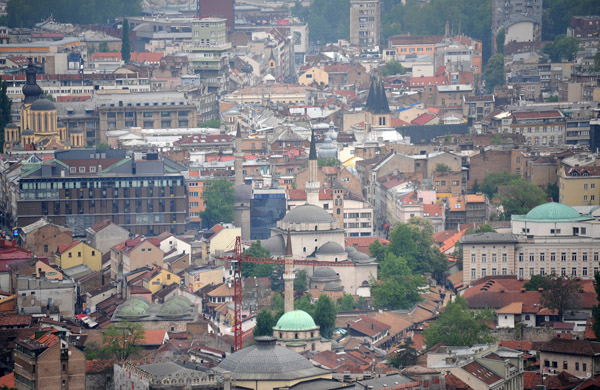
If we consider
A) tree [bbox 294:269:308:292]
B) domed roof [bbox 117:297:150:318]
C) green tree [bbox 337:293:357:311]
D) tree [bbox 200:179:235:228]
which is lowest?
green tree [bbox 337:293:357:311]

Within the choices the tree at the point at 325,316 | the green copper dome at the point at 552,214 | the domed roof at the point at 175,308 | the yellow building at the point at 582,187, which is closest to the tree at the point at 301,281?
the domed roof at the point at 175,308

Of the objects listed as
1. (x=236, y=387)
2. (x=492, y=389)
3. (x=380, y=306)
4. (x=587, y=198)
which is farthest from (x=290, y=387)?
(x=587, y=198)

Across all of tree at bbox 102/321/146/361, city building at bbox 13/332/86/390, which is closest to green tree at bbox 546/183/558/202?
tree at bbox 102/321/146/361

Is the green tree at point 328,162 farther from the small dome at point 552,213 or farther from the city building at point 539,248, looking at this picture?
the city building at point 539,248

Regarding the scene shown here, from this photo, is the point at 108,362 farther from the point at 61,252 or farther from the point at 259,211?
the point at 259,211

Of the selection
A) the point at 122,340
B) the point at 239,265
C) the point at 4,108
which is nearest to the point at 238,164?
the point at 4,108

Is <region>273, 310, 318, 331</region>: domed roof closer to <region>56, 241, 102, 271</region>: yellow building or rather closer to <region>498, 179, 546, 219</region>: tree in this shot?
<region>56, 241, 102, 271</region>: yellow building
